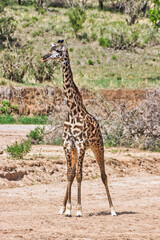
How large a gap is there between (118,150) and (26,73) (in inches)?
662

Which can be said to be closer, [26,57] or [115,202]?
[115,202]

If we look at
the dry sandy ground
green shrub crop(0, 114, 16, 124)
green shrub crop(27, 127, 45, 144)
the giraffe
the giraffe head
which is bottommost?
green shrub crop(0, 114, 16, 124)

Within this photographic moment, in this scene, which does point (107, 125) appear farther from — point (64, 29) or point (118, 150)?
point (64, 29)

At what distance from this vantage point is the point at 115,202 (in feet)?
32.3

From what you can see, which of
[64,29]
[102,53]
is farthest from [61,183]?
[64,29]

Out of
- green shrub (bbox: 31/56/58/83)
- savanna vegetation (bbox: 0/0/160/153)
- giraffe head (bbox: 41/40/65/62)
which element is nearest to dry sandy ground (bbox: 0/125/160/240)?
savanna vegetation (bbox: 0/0/160/153)

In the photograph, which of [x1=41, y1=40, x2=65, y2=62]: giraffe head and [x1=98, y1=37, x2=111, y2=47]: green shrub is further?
[x1=98, y1=37, x2=111, y2=47]: green shrub

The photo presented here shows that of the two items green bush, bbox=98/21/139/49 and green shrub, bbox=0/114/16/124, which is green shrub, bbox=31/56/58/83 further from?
green bush, bbox=98/21/139/49

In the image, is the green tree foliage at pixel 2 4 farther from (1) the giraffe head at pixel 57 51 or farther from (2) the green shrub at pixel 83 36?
(1) the giraffe head at pixel 57 51

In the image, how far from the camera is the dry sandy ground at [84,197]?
6543 millimetres

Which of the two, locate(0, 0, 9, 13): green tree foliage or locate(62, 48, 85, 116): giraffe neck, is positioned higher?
locate(62, 48, 85, 116): giraffe neck

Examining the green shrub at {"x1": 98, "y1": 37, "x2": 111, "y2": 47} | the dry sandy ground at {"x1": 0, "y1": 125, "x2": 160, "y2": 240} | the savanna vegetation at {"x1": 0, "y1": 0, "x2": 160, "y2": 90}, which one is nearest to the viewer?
the dry sandy ground at {"x1": 0, "y1": 125, "x2": 160, "y2": 240}

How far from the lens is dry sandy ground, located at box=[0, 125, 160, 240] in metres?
6.54

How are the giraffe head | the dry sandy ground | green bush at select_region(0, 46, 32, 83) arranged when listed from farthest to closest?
green bush at select_region(0, 46, 32, 83)
the giraffe head
the dry sandy ground
